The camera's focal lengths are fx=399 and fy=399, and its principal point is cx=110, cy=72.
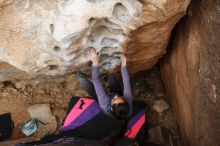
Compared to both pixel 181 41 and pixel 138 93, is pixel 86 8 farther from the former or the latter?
pixel 138 93

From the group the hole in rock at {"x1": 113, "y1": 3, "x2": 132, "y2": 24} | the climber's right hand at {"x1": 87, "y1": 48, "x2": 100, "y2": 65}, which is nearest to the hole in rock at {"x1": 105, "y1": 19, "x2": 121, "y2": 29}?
the hole in rock at {"x1": 113, "y1": 3, "x2": 132, "y2": 24}

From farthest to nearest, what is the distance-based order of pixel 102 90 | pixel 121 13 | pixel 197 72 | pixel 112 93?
pixel 112 93, pixel 102 90, pixel 197 72, pixel 121 13

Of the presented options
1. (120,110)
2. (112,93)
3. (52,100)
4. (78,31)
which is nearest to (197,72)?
(120,110)

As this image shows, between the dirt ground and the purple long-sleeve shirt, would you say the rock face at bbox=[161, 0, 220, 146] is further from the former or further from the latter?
the purple long-sleeve shirt

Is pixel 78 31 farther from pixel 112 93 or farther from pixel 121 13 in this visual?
pixel 112 93

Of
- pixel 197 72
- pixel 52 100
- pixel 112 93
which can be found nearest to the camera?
pixel 197 72

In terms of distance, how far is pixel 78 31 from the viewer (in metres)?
3.22

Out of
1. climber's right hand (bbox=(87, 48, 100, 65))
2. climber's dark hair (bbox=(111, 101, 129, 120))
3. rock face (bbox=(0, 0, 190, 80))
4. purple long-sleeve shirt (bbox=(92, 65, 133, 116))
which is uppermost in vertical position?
rock face (bbox=(0, 0, 190, 80))

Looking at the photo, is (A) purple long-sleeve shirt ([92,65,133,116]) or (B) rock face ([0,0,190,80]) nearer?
(B) rock face ([0,0,190,80])

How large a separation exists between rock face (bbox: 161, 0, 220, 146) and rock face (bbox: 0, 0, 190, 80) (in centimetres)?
14

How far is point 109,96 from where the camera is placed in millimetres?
3715

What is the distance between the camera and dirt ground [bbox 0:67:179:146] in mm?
4301

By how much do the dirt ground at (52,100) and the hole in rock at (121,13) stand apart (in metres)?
1.27

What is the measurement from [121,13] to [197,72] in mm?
784
